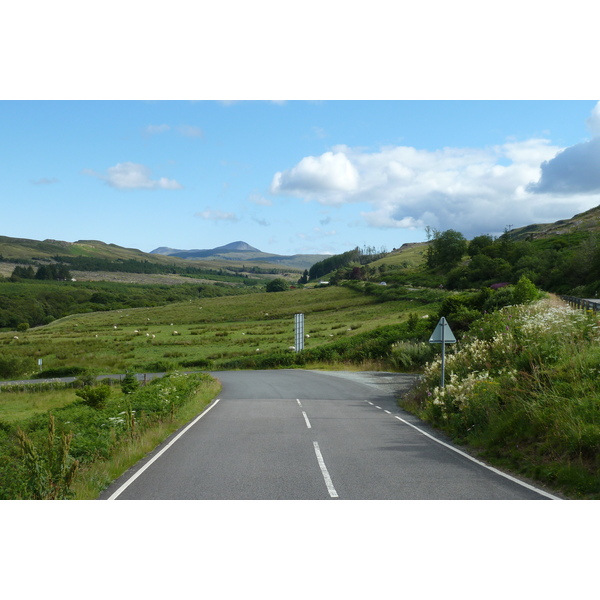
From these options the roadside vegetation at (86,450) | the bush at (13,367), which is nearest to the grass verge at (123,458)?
the roadside vegetation at (86,450)

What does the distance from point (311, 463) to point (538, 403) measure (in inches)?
183

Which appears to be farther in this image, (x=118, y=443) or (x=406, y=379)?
(x=406, y=379)

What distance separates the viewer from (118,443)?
11.4m

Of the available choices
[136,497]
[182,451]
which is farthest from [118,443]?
[136,497]

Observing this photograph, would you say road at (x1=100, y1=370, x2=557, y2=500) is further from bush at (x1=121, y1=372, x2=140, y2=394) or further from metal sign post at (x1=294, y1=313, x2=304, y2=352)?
metal sign post at (x1=294, y1=313, x2=304, y2=352)

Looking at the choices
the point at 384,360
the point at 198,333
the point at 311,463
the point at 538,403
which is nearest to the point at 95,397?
the point at 311,463

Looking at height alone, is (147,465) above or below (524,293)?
below

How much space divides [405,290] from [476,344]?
251 feet

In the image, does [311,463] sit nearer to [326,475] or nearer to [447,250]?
[326,475]

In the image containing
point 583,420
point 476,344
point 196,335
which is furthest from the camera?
point 196,335

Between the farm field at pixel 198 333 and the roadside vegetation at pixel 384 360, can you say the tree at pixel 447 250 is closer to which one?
the roadside vegetation at pixel 384 360

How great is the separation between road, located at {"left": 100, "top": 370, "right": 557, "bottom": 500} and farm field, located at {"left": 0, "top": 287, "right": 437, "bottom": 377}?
118ft

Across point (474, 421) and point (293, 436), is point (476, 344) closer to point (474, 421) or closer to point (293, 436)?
point (474, 421)

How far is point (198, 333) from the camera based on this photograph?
3231 inches
